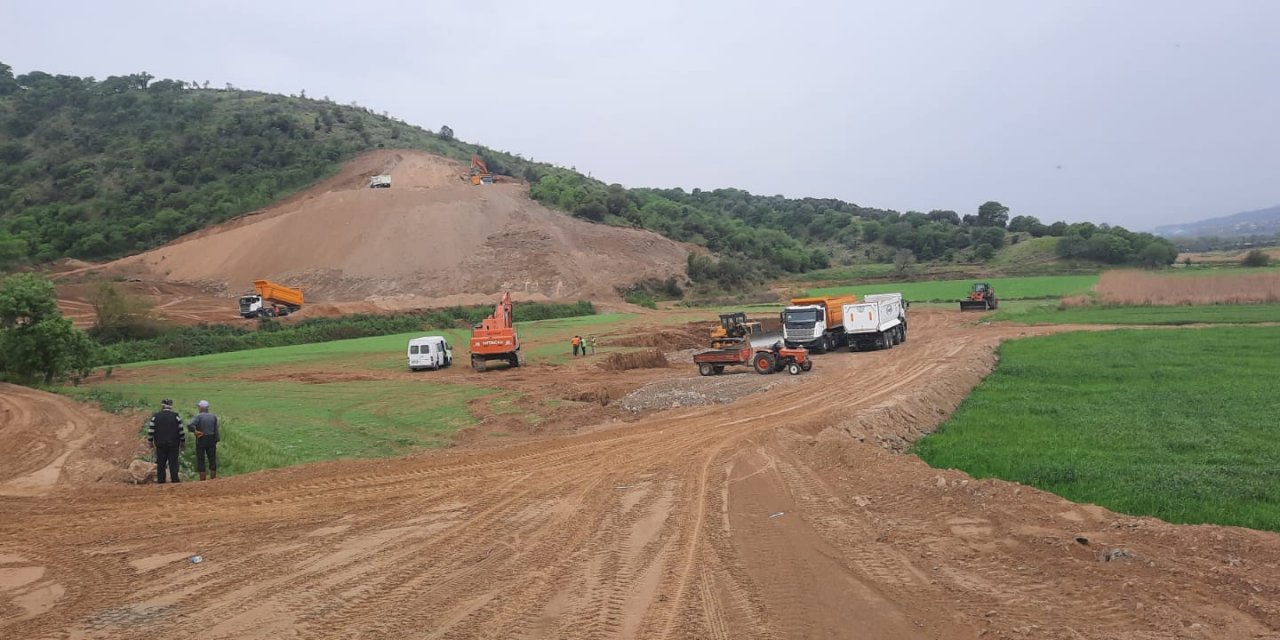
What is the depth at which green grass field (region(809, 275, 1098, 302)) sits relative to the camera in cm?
7612

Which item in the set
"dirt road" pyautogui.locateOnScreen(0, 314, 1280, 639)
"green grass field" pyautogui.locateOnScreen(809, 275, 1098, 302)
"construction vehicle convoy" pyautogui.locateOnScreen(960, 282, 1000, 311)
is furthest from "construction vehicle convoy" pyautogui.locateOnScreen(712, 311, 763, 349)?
"green grass field" pyautogui.locateOnScreen(809, 275, 1098, 302)

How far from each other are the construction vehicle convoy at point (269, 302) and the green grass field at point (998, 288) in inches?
2059

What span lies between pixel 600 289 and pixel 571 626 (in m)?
75.0

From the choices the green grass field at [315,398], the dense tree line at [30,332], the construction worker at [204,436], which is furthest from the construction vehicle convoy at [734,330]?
the dense tree line at [30,332]

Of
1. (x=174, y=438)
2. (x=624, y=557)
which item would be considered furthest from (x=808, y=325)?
(x=624, y=557)

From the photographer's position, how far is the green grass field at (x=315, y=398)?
19.6m

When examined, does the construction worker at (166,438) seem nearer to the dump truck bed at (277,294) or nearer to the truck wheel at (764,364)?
the truck wheel at (764,364)

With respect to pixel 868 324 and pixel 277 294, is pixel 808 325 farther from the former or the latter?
A: pixel 277 294

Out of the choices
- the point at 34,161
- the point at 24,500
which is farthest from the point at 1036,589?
the point at 34,161

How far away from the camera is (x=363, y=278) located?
256 feet

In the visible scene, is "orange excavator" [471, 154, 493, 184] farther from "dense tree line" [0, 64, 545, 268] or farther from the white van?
the white van

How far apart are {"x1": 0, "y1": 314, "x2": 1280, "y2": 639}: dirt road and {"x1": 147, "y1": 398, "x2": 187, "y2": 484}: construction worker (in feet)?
3.42

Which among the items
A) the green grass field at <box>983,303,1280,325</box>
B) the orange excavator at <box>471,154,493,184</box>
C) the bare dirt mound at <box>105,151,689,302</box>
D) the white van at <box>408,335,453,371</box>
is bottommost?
the green grass field at <box>983,303,1280,325</box>

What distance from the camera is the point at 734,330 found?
1345 inches
